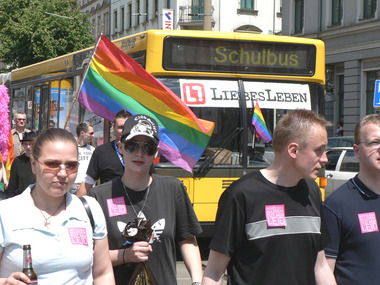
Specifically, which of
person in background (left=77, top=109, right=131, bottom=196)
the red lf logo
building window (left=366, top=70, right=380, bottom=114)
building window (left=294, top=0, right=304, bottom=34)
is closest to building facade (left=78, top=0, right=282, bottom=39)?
building window (left=294, top=0, right=304, bottom=34)

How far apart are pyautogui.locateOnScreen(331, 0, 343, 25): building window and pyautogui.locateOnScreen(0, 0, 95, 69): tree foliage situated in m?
17.9

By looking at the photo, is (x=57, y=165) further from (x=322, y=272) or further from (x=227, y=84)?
(x=227, y=84)

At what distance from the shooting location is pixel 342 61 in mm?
27875

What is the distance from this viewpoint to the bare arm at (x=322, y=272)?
11.5ft

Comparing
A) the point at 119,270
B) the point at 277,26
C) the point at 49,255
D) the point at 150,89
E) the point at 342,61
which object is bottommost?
the point at 119,270

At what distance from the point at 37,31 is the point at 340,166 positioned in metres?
30.0

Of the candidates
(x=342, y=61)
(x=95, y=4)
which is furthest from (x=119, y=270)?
(x=95, y=4)

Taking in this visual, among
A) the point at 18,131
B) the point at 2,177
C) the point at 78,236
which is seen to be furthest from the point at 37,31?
the point at 78,236

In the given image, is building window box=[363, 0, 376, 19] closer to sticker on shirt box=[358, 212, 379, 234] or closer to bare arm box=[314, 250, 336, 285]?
sticker on shirt box=[358, 212, 379, 234]

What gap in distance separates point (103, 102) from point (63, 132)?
11.8ft

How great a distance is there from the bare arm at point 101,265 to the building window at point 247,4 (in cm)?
4457

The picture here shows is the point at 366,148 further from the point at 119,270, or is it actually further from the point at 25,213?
the point at 25,213

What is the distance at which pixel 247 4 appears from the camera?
154 feet

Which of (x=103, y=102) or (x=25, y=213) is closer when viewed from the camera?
(x=25, y=213)
